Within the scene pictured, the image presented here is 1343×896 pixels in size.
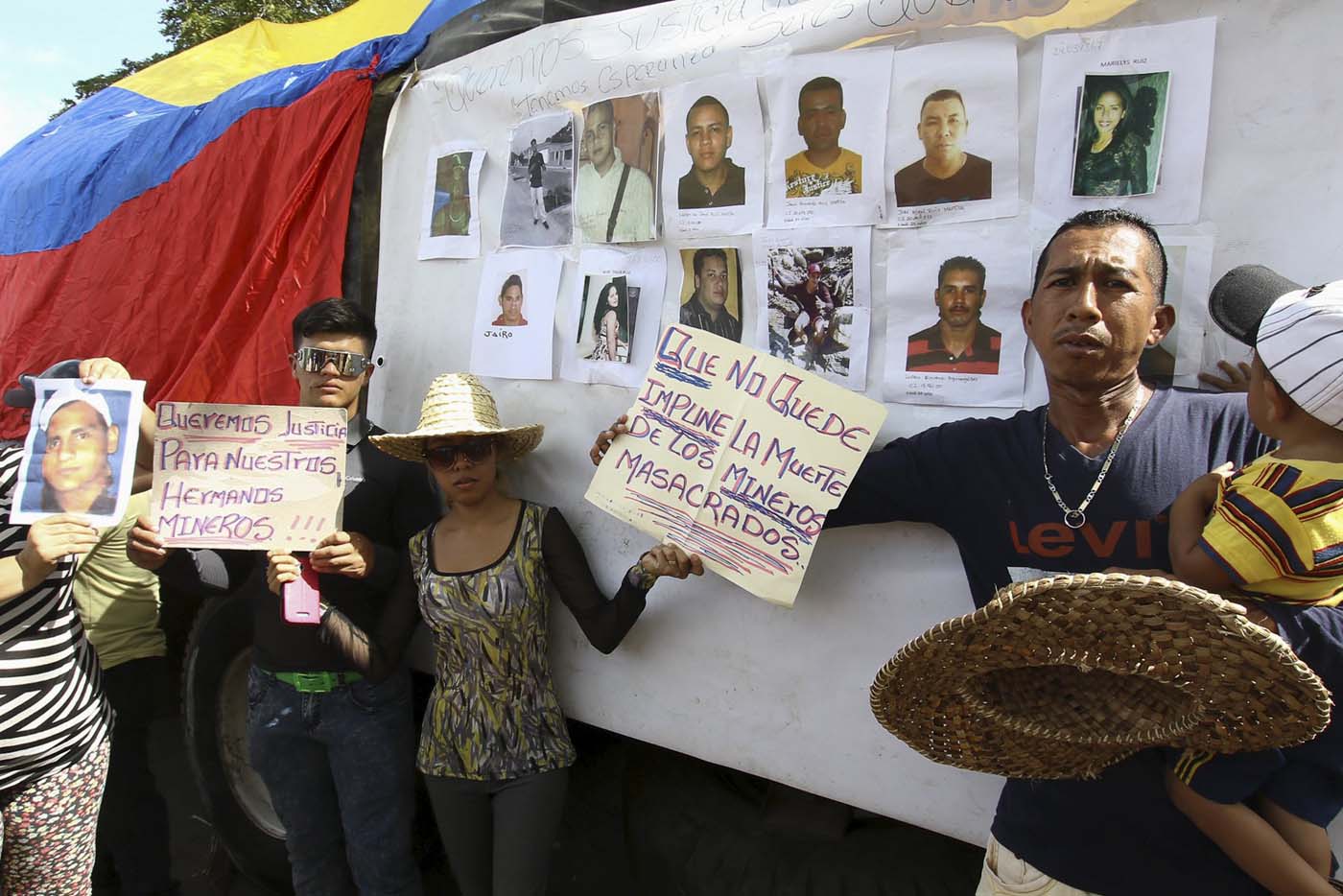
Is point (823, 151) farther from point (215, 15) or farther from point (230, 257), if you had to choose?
point (215, 15)

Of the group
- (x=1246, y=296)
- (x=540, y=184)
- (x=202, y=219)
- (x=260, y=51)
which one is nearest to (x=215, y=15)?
(x=260, y=51)

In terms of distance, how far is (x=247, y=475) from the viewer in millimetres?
2057

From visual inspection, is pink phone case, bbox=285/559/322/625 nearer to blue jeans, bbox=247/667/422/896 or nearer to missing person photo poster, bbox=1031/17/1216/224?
blue jeans, bbox=247/667/422/896

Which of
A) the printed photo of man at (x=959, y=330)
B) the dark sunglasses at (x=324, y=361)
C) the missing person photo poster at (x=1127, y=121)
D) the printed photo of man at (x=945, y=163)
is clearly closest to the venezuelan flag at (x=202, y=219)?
the dark sunglasses at (x=324, y=361)

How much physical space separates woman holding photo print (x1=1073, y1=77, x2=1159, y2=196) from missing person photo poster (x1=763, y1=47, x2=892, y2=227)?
0.37 meters

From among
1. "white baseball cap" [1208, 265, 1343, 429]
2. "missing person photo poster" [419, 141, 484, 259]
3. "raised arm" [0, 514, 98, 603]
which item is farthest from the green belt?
"white baseball cap" [1208, 265, 1343, 429]

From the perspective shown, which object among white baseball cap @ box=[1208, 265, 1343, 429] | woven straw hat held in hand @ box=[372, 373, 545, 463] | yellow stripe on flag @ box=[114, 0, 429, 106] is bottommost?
woven straw hat held in hand @ box=[372, 373, 545, 463]

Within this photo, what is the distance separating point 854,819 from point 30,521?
1.97m

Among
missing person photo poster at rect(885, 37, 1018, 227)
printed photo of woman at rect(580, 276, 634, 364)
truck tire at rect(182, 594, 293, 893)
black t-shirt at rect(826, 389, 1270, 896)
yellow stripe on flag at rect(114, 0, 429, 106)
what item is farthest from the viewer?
yellow stripe on flag at rect(114, 0, 429, 106)

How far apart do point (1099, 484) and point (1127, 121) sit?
0.67 m

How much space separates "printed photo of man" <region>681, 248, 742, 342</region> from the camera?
1.93 m

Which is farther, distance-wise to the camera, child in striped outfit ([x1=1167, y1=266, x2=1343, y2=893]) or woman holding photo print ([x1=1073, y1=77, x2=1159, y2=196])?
woman holding photo print ([x1=1073, y1=77, x2=1159, y2=196])

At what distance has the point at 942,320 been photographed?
1682 mm

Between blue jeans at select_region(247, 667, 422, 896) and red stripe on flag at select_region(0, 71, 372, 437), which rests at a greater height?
red stripe on flag at select_region(0, 71, 372, 437)
